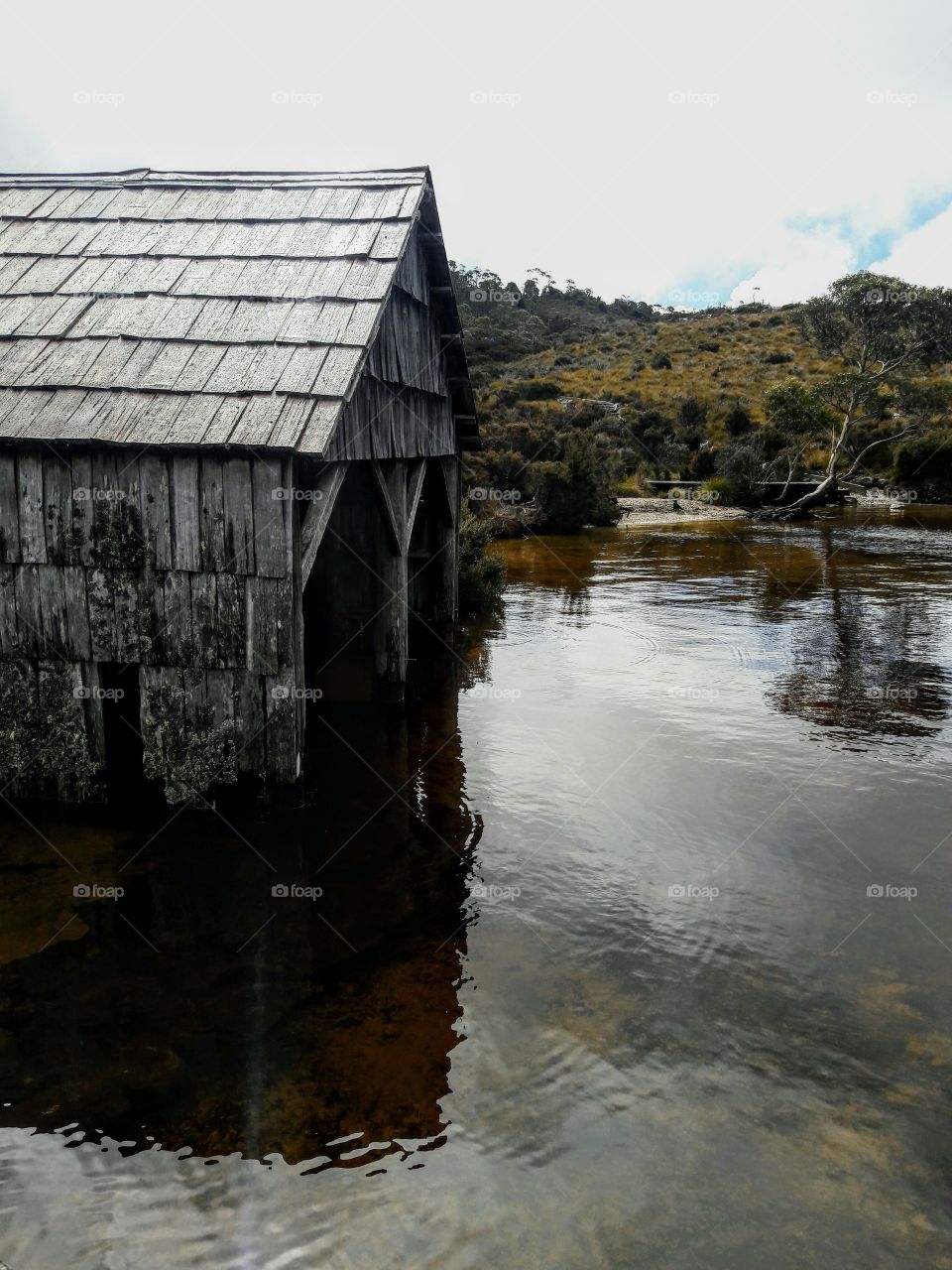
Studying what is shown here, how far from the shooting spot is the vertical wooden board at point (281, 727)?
7.54m

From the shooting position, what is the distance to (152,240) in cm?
934

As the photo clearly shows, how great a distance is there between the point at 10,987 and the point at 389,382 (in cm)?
649

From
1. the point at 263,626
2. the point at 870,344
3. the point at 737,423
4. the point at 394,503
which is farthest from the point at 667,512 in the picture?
the point at 263,626

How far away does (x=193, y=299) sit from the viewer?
336 inches

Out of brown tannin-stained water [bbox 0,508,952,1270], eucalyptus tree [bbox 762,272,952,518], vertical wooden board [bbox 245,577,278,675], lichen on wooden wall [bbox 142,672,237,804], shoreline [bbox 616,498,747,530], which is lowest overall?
brown tannin-stained water [bbox 0,508,952,1270]

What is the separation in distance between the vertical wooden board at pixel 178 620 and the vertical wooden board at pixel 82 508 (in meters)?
0.69

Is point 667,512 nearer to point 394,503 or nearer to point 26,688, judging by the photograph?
point 394,503

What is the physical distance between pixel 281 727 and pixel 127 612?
5.03ft

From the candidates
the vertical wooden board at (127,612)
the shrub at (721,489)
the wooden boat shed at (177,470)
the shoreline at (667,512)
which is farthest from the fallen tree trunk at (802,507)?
the vertical wooden board at (127,612)

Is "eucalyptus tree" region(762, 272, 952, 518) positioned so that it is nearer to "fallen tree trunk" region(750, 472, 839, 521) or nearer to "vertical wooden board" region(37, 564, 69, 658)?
"fallen tree trunk" region(750, 472, 839, 521)

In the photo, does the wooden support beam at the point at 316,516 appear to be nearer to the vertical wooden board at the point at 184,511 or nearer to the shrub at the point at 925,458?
the vertical wooden board at the point at 184,511

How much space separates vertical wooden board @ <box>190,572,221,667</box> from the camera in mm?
7402

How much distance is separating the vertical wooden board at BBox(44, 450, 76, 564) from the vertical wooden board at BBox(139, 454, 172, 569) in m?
0.62

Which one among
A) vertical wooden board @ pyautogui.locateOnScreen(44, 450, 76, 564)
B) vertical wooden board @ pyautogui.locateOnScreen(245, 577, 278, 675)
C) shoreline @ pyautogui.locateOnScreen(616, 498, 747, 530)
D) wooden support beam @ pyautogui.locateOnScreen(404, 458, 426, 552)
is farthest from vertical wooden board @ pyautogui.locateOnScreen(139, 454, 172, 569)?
shoreline @ pyautogui.locateOnScreen(616, 498, 747, 530)
